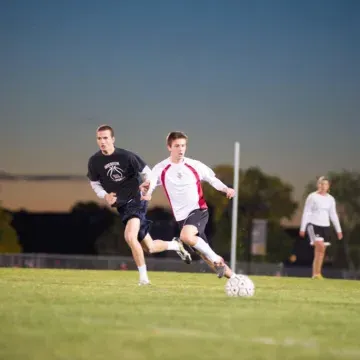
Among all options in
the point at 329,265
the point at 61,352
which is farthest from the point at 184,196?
the point at 329,265

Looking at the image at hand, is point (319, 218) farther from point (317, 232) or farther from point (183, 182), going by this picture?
point (183, 182)

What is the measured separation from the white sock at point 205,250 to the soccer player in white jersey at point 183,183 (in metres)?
0.28

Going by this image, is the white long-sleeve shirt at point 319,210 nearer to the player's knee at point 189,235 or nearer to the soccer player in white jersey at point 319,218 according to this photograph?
the soccer player in white jersey at point 319,218

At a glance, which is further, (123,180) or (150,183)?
(123,180)

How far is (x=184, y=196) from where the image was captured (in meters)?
13.6

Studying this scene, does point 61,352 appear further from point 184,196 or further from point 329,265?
point 329,265

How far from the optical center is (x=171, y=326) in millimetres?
7969

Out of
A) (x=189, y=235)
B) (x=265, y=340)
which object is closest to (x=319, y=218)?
(x=189, y=235)

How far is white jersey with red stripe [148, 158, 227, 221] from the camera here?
44.5ft

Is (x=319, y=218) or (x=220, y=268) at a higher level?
(x=319, y=218)

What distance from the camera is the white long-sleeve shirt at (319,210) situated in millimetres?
21844

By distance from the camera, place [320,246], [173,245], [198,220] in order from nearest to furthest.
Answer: [198,220]
[173,245]
[320,246]

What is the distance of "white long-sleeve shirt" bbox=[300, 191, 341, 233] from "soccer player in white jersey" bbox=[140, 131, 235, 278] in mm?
8504

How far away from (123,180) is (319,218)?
8308mm
